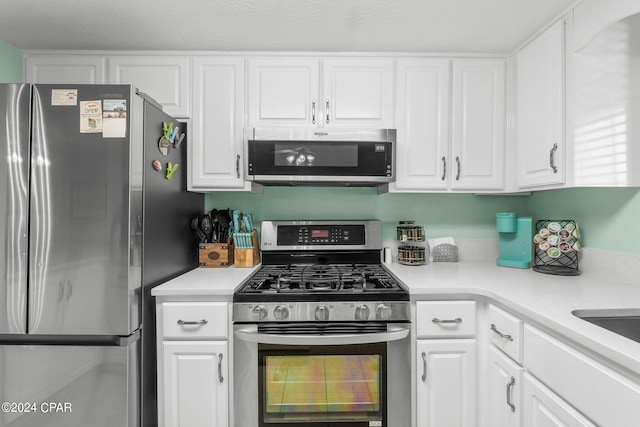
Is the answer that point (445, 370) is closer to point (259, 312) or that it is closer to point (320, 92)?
point (259, 312)

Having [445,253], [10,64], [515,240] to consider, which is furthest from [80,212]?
[515,240]

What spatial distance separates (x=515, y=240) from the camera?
78.8 inches

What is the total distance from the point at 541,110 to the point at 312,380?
5.74ft

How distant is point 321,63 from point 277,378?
1.71 m

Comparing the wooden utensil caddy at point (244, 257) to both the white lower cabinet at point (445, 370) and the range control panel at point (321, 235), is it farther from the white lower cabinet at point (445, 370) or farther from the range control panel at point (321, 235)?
the white lower cabinet at point (445, 370)

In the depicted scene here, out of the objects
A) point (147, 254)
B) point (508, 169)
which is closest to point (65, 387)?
point (147, 254)

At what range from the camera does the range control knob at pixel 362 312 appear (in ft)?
4.92

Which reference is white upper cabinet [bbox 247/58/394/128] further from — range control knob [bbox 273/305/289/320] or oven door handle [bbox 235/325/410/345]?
oven door handle [bbox 235/325/410/345]

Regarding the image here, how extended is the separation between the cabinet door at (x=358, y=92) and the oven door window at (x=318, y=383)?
4.09 feet

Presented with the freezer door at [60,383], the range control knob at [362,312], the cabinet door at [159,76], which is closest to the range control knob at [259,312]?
the range control knob at [362,312]

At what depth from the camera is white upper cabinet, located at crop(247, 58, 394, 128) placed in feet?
6.26

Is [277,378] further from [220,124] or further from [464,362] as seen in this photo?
[220,124]

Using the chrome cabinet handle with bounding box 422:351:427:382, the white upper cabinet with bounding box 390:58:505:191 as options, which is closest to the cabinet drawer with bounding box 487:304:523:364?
the chrome cabinet handle with bounding box 422:351:427:382

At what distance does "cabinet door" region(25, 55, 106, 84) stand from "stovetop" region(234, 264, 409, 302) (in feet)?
4.93
